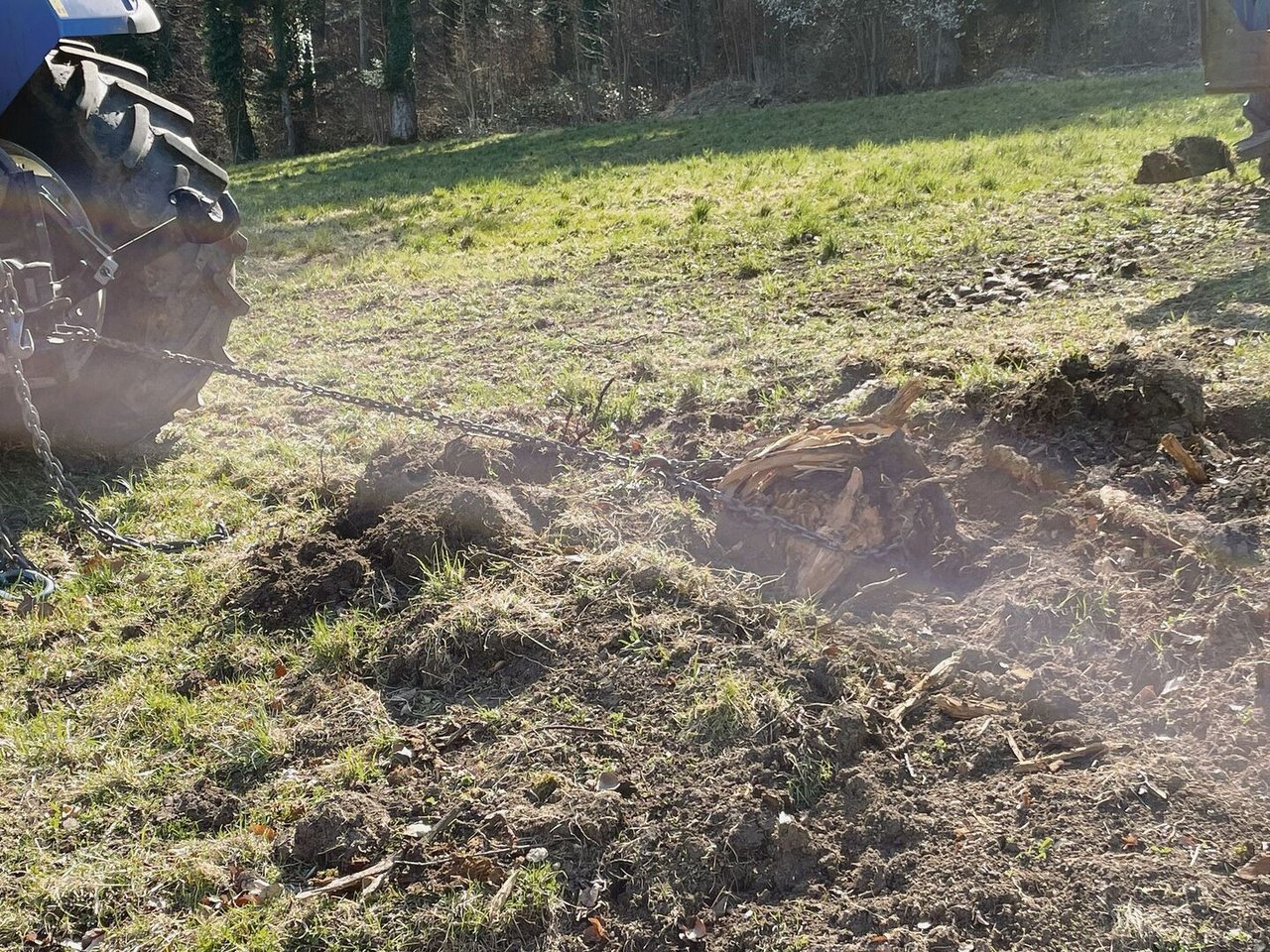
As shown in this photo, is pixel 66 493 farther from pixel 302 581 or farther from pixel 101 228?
pixel 101 228

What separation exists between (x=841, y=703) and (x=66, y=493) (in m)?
2.58

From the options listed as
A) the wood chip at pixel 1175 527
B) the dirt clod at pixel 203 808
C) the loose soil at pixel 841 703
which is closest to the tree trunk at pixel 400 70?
the loose soil at pixel 841 703

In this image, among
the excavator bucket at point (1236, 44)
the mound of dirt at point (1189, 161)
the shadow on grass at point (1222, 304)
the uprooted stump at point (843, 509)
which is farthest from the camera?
the mound of dirt at point (1189, 161)

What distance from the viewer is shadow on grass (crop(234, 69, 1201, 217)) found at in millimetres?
14750

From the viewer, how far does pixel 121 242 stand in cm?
446

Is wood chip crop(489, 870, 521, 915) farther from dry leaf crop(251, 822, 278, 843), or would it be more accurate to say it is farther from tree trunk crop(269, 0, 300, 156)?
tree trunk crop(269, 0, 300, 156)

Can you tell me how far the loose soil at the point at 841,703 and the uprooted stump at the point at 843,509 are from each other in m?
0.02

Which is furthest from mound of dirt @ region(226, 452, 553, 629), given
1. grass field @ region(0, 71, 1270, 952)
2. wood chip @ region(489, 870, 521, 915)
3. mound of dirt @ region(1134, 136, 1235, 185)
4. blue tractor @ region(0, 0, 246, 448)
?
mound of dirt @ region(1134, 136, 1235, 185)

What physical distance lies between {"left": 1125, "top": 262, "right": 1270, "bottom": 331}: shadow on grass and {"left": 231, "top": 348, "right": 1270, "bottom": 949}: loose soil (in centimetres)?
146

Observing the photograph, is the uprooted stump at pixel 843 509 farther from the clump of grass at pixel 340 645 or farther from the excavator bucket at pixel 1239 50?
the excavator bucket at pixel 1239 50

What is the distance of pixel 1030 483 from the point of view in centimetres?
374

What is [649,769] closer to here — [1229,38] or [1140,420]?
[1140,420]

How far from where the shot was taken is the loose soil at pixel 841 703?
88.9 inches

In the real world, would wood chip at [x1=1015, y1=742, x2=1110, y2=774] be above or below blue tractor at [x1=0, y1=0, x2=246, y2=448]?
below
